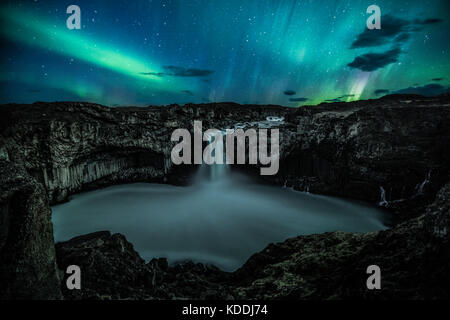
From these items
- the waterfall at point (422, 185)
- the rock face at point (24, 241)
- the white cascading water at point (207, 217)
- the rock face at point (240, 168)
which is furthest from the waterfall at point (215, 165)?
→ the rock face at point (24, 241)

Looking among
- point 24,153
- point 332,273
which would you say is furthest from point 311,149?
point 24,153

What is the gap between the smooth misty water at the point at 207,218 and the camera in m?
12.3

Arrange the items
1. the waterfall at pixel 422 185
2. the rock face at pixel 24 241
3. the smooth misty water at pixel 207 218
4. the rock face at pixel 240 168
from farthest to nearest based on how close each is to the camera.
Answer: the waterfall at pixel 422 185 < the smooth misty water at pixel 207 218 < the rock face at pixel 240 168 < the rock face at pixel 24 241

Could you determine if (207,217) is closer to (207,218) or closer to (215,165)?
(207,218)

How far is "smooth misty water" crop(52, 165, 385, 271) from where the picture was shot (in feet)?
40.3

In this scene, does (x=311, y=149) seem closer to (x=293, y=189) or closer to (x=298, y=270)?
(x=293, y=189)

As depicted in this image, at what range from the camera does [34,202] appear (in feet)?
16.2

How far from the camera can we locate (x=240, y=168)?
23938 mm

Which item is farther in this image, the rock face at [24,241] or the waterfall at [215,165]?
the waterfall at [215,165]

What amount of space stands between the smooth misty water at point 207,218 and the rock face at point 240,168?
1.93 metres

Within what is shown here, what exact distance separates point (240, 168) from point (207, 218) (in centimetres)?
917

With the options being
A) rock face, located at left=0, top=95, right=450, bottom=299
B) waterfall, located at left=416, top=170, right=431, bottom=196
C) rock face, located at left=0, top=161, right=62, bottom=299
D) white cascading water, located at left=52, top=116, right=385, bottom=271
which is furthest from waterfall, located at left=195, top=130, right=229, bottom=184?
rock face, located at left=0, top=161, right=62, bottom=299

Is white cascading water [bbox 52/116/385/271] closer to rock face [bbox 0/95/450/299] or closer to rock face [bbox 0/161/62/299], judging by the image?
rock face [bbox 0/95/450/299]

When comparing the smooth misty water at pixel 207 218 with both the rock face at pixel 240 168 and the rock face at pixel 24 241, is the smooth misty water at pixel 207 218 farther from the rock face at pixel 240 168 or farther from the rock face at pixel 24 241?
the rock face at pixel 24 241
